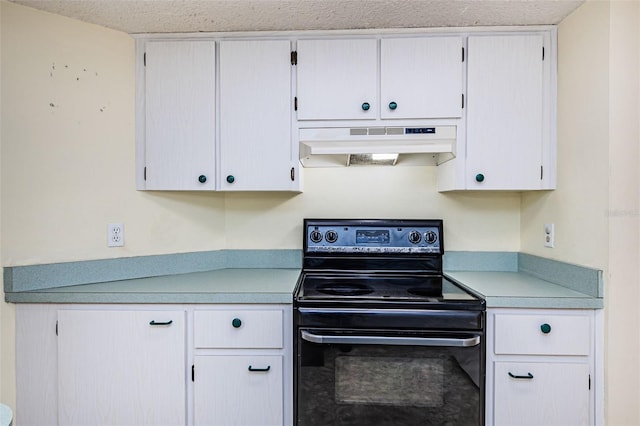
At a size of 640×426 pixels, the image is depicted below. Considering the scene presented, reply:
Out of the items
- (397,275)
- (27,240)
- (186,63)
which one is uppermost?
(186,63)

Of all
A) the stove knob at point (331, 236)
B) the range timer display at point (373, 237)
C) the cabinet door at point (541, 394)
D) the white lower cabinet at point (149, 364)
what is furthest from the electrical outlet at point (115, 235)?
the cabinet door at point (541, 394)

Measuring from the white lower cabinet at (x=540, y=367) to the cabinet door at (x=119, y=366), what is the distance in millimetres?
1293

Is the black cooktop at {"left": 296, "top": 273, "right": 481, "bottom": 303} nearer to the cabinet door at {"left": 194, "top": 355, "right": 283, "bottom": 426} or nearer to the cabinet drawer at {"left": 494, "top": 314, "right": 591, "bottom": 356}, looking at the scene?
the cabinet drawer at {"left": 494, "top": 314, "right": 591, "bottom": 356}

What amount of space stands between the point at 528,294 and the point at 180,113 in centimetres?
178

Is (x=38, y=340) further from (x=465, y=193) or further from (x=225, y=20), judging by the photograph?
(x=465, y=193)

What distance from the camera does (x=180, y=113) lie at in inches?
71.0

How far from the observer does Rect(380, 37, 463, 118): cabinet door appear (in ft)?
5.71

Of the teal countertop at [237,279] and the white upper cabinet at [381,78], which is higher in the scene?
the white upper cabinet at [381,78]

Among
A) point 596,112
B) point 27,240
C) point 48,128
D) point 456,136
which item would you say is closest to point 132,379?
point 27,240

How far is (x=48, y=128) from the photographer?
5.29 ft

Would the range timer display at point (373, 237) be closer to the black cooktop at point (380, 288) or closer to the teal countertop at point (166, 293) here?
the black cooktop at point (380, 288)

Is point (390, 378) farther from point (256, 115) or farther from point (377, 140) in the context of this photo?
point (256, 115)

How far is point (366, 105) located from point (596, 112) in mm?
942

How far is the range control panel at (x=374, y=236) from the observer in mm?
1992
